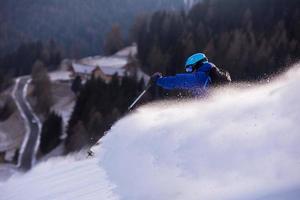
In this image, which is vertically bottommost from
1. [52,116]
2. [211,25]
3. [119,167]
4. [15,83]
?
[15,83]

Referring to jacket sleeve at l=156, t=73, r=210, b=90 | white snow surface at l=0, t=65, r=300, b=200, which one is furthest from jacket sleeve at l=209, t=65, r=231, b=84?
white snow surface at l=0, t=65, r=300, b=200

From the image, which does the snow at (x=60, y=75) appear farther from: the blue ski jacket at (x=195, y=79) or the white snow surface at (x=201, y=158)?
the white snow surface at (x=201, y=158)

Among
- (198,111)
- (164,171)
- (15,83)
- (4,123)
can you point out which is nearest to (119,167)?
(164,171)

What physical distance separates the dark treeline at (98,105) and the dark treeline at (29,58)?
49344mm

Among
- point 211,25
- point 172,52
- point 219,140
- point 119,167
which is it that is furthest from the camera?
point 211,25

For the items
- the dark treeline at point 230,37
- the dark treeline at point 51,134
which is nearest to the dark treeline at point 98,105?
the dark treeline at point 51,134

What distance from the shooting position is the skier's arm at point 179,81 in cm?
910

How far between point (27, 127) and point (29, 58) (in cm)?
5589

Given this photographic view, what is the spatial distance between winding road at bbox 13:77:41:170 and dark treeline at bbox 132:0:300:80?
20493mm

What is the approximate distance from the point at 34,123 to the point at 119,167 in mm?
72406

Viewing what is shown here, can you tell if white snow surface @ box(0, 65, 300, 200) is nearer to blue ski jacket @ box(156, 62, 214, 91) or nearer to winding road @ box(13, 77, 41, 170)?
blue ski jacket @ box(156, 62, 214, 91)

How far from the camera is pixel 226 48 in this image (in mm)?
68625

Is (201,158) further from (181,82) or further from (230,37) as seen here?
(230,37)

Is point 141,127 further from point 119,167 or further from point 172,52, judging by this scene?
point 172,52
